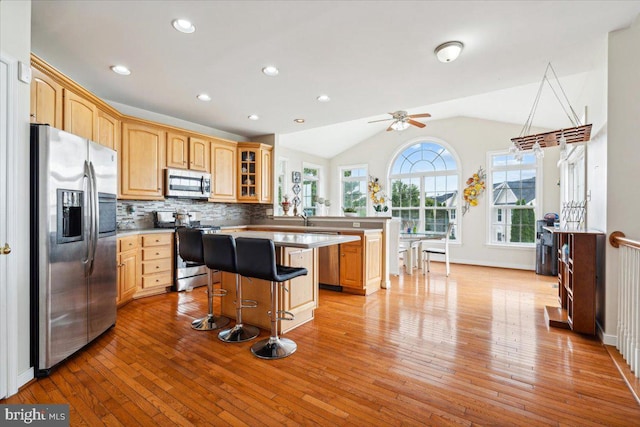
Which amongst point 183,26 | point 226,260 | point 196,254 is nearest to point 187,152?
point 196,254

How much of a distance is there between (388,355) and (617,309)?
196 centimetres

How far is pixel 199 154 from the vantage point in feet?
16.2

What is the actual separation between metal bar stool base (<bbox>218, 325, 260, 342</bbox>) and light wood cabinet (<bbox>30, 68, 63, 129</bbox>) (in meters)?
2.30

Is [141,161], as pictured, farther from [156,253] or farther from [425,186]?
[425,186]

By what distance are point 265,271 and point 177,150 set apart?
3304 millimetres

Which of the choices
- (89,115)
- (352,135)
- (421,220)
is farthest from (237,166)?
(421,220)

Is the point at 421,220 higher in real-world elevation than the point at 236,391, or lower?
higher

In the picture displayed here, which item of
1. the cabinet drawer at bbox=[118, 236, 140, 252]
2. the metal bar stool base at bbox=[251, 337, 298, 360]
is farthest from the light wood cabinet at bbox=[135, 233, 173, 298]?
the metal bar stool base at bbox=[251, 337, 298, 360]

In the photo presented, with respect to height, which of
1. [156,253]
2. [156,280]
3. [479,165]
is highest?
[479,165]

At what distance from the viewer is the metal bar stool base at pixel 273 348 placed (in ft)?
7.70

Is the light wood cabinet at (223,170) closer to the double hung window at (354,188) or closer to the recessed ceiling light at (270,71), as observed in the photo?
the recessed ceiling light at (270,71)

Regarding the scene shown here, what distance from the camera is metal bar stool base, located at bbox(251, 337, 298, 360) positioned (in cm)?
235

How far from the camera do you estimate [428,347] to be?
2.53m

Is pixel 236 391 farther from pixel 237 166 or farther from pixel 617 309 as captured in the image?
pixel 237 166
